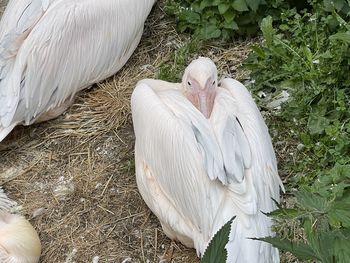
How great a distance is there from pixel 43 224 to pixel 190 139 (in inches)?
35.8

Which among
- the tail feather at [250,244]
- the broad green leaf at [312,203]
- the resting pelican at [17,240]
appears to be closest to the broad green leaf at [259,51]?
the tail feather at [250,244]

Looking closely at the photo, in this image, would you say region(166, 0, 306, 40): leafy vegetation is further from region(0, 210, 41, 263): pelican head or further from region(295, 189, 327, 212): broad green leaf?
region(295, 189, 327, 212): broad green leaf

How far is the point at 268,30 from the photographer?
407 centimetres

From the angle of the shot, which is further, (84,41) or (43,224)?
(84,41)

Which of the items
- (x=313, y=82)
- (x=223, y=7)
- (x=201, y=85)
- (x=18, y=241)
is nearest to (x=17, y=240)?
(x=18, y=241)

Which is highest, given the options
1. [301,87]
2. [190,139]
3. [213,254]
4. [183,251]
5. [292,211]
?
[213,254]

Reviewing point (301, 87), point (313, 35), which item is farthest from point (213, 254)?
point (313, 35)

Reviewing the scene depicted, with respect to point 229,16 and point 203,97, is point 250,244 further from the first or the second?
point 229,16

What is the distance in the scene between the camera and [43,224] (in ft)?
12.3

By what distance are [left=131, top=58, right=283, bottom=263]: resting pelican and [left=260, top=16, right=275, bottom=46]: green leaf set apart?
51 centimetres

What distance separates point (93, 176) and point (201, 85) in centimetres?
76

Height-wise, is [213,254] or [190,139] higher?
[213,254]

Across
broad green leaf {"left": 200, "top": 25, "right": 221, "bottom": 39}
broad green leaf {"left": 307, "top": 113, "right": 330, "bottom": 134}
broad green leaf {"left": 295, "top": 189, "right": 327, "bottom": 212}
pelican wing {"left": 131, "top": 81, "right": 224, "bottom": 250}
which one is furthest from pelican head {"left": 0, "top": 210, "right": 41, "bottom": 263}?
broad green leaf {"left": 295, "top": 189, "right": 327, "bottom": 212}

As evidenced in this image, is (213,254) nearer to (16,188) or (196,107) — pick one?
(196,107)
